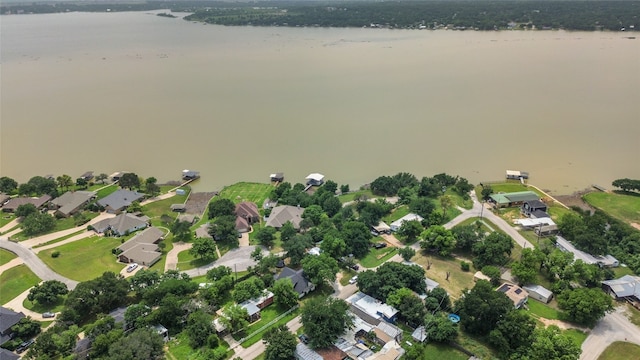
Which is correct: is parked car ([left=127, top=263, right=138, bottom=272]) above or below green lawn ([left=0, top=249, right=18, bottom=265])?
above

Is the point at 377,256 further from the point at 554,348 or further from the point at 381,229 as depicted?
the point at 554,348

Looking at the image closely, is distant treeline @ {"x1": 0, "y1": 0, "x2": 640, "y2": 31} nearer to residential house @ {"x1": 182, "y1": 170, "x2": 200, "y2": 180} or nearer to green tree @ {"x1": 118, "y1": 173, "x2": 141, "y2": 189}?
residential house @ {"x1": 182, "y1": 170, "x2": 200, "y2": 180}

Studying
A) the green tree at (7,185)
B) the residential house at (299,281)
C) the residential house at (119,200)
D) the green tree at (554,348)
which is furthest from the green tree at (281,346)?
the green tree at (7,185)

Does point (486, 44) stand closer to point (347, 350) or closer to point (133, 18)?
point (347, 350)

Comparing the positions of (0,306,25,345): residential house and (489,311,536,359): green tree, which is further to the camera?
(0,306,25,345): residential house

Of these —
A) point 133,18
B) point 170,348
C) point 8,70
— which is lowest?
point 170,348

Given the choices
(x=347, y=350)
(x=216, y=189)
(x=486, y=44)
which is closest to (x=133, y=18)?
(x=486, y=44)

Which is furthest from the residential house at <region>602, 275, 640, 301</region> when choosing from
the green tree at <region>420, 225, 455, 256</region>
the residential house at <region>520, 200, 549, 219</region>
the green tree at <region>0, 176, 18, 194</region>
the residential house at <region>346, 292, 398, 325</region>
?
the green tree at <region>0, 176, 18, 194</region>
